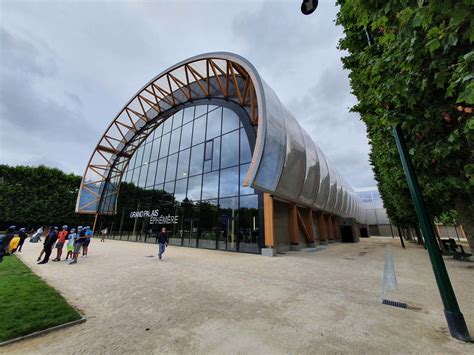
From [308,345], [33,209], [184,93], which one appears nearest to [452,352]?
[308,345]

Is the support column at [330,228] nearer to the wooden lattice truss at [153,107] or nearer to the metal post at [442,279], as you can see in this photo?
the wooden lattice truss at [153,107]

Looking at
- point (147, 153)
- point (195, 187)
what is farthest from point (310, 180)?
point (147, 153)

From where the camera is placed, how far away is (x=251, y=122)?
51.0ft

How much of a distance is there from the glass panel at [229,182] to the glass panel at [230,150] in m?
0.57

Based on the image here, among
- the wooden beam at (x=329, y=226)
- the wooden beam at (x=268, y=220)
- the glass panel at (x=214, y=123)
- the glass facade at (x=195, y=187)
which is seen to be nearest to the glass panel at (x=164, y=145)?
the glass facade at (x=195, y=187)

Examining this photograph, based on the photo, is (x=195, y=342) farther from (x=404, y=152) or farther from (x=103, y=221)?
(x=103, y=221)

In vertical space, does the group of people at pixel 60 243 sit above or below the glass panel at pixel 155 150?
below

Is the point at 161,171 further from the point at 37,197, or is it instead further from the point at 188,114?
the point at 37,197

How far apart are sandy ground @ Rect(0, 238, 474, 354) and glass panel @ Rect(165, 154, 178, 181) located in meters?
13.7

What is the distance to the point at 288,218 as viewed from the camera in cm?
1522

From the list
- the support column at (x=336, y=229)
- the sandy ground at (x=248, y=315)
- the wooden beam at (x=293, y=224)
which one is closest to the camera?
the sandy ground at (x=248, y=315)

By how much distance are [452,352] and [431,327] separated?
81 centimetres

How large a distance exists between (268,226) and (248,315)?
8.80 meters

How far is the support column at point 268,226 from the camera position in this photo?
12144 millimetres
